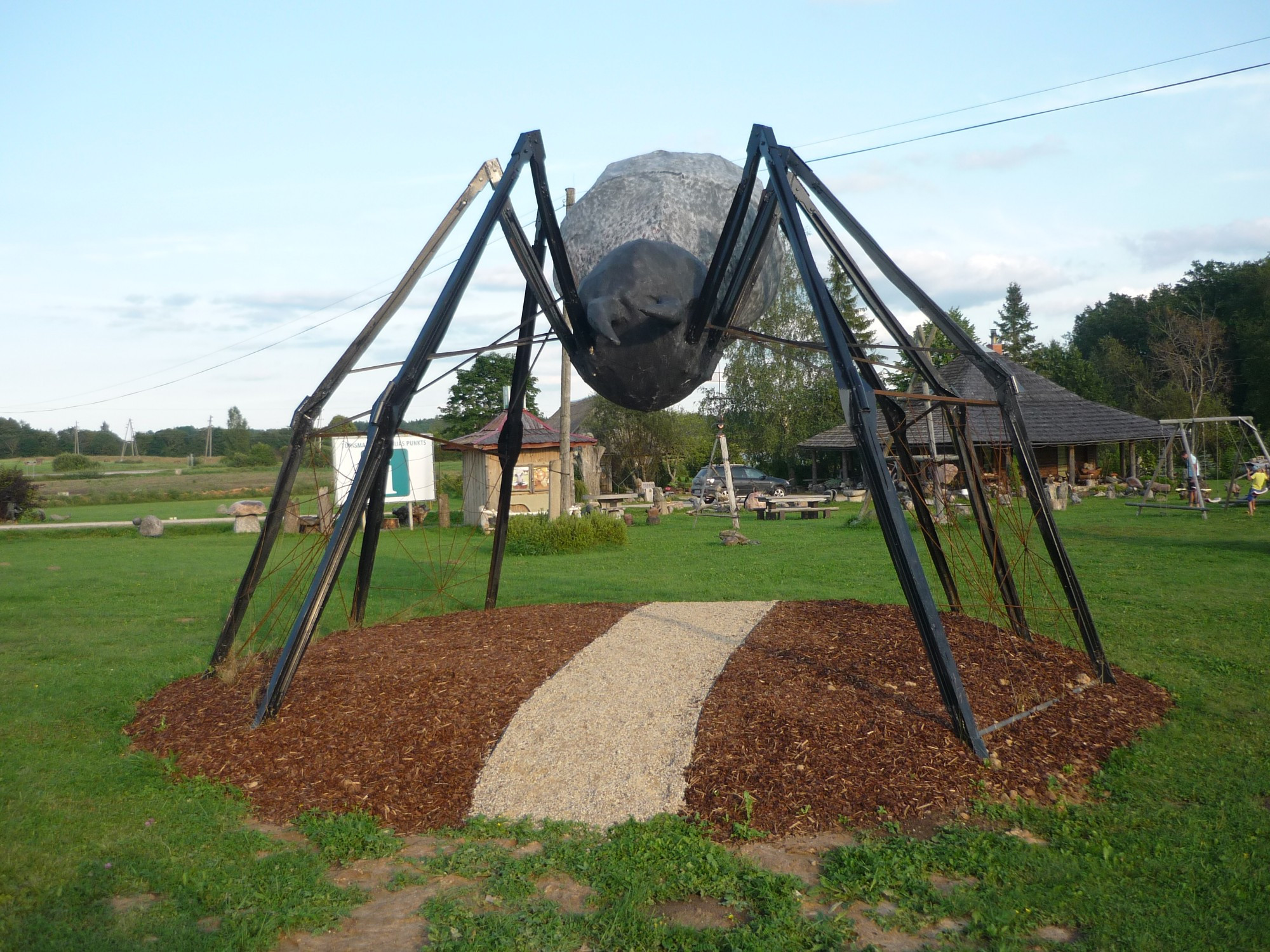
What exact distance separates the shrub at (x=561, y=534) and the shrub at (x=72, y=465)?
2335 inches

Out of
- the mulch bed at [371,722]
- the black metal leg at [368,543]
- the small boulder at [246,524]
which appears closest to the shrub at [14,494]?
the small boulder at [246,524]

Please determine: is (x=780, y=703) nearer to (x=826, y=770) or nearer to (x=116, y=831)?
(x=826, y=770)

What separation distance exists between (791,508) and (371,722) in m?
21.1

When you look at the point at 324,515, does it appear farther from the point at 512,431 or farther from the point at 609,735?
the point at 609,735

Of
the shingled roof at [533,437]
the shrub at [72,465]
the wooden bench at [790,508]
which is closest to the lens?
the shingled roof at [533,437]

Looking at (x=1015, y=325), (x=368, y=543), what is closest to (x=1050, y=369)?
(x=1015, y=325)

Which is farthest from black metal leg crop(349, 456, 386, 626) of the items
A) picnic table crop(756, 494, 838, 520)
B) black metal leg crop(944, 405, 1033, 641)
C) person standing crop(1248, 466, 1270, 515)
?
person standing crop(1248, 466, 1270, 515)

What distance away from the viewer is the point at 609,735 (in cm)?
519

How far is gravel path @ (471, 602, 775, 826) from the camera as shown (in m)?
4.55

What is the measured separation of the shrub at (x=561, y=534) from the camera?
17422 millimetres

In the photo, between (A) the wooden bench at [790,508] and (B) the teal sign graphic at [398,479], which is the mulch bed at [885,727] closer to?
(A) the wooden bench at [790,508]

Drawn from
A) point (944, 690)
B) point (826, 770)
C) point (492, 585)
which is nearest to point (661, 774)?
point (826, 770)

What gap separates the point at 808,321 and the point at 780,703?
123ft

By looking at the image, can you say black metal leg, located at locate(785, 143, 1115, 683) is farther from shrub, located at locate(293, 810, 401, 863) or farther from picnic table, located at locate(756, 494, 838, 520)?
picnic table, located at locate(756, 494, 838, 520)
